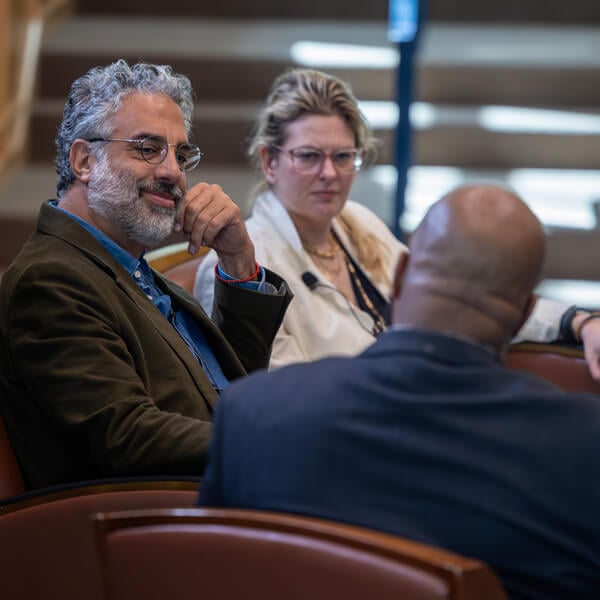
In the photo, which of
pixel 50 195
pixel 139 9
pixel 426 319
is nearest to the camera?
pixel 426 319

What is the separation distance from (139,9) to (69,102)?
12.5ft

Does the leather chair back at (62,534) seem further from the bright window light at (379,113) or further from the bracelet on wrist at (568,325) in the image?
the bright window light at (379,113)

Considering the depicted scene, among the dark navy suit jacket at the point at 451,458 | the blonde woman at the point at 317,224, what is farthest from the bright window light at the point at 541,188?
the dark navy suit jacket at the point at 451,458

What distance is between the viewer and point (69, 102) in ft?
6.57

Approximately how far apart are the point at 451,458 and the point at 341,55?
4.22m

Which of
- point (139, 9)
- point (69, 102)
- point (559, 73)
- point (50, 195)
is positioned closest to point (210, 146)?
point (50, 195)

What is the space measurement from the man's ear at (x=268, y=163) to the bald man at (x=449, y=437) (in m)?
1.57

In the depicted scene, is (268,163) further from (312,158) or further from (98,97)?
(98,97)

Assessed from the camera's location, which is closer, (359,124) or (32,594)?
(32,594)

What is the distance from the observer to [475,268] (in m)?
1.11

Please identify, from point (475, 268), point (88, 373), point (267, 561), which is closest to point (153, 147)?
point (88, 373)

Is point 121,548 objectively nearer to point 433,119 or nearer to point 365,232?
point 365,232

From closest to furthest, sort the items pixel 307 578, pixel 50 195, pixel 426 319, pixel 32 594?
pixel 307 578 → pixel 426 319 → pixel 32 594 → pixel 50 195

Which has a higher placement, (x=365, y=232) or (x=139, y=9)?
(x=139, y=9)
